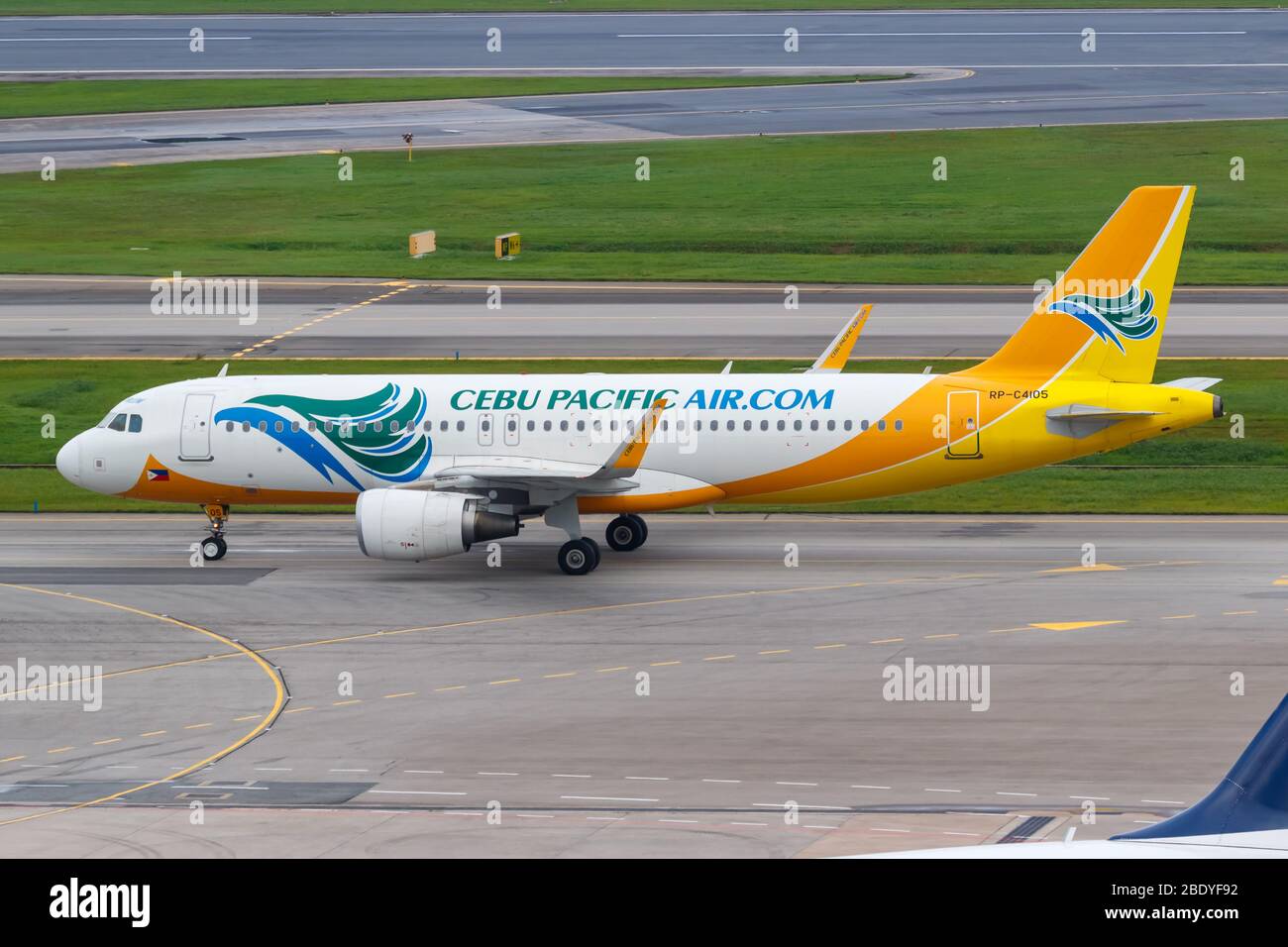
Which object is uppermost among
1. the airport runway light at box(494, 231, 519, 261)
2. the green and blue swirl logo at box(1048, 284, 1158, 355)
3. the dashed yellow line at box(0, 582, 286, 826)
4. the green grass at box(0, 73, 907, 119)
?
the green grass at box(0, 73, 907, 119)

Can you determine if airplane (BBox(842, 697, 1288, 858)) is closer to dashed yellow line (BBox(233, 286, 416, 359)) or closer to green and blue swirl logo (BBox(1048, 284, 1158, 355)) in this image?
green and blue swirl logo (BBox(1048, 284, 1158, 355))

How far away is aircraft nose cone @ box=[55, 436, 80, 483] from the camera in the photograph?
150ft

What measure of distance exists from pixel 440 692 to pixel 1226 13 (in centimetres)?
14412

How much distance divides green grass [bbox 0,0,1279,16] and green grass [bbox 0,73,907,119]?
38.6 meters

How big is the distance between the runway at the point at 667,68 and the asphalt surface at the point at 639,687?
233ft

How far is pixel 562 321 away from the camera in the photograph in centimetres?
7481

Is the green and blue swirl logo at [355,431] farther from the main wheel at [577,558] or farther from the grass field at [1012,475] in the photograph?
the grass field at [1012,475]

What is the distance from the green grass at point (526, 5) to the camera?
548 feet

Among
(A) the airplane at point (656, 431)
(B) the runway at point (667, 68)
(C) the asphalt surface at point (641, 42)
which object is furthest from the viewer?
(C) the asphalt surface at point (641, 42)

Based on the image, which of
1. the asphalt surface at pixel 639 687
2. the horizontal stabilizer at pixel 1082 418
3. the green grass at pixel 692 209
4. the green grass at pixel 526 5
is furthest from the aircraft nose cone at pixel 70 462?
the green grass at pixel 526 5

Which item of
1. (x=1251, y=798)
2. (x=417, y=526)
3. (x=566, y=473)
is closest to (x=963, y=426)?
(x=566, y=473)

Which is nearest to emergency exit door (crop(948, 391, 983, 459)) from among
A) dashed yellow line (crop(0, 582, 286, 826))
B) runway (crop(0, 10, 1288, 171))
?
dashed yellow line (crop(0, 582, 286, 826))

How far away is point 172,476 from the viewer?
149 ft
